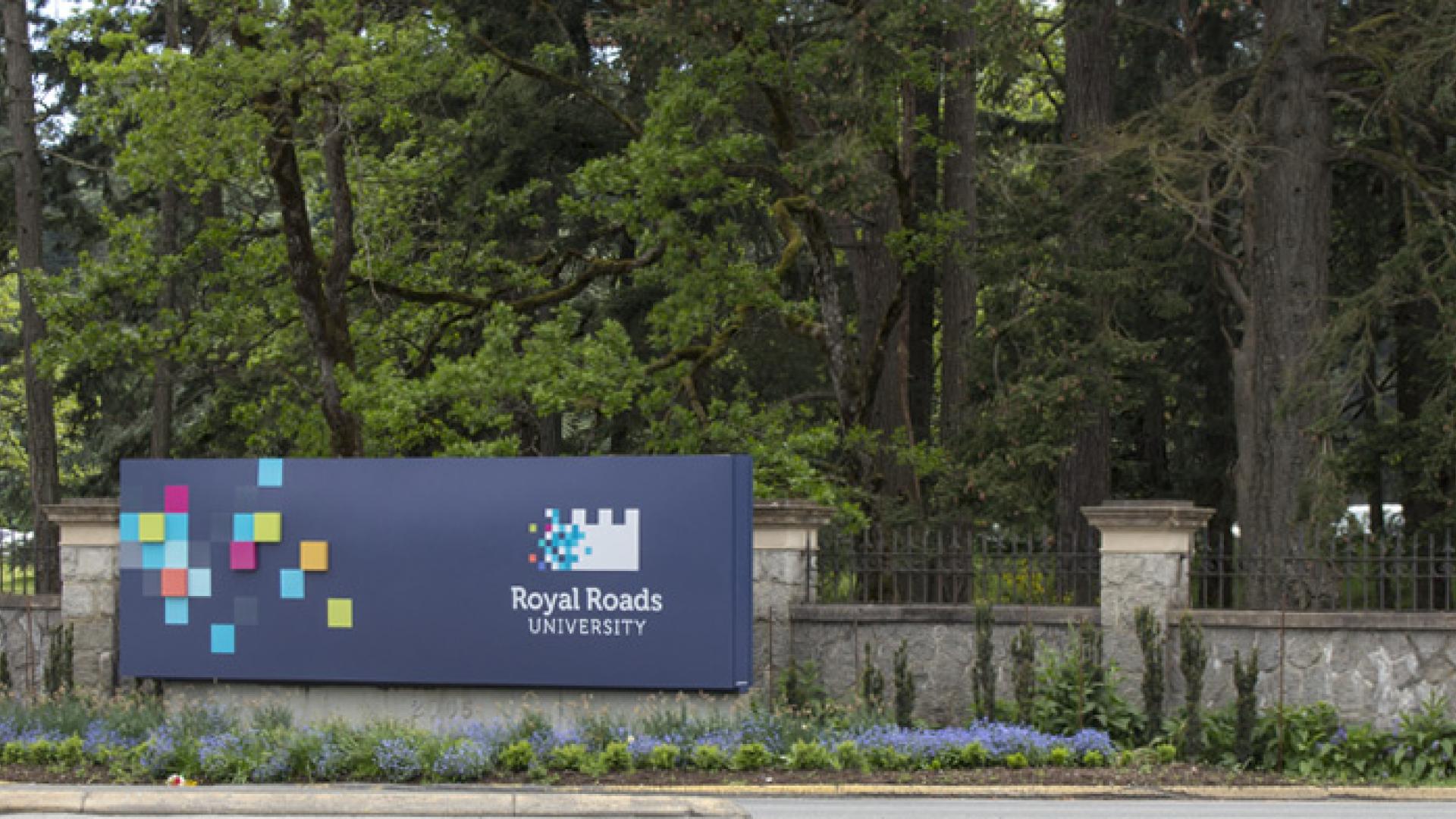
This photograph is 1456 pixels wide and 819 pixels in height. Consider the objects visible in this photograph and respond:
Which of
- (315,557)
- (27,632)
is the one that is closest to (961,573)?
(315,557)

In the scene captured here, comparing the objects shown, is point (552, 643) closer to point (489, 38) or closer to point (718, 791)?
point (718, 791)

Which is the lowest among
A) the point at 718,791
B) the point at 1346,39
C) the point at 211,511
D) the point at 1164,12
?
the point at 718,791

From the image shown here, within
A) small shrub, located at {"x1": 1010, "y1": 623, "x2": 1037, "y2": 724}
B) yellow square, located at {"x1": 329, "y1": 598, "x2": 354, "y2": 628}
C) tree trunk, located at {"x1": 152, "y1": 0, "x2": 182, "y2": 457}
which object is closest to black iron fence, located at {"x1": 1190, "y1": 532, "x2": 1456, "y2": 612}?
small shrub, located at {"x1": 1010, "y1": 623, "x2": 1037, "y2": 724}

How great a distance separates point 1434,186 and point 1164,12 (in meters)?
7.66

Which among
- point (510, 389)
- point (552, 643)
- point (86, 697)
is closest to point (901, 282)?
point (510, 389)

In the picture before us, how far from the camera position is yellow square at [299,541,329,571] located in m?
16.0

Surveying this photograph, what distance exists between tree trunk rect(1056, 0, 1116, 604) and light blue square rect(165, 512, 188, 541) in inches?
423

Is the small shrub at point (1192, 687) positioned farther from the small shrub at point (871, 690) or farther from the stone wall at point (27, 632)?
the stone wall at point (27, 632)

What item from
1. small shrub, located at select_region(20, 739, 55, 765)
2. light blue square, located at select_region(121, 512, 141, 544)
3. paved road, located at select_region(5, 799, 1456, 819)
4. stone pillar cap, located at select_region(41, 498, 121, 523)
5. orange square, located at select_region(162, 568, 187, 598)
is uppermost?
stone pillar cap, located at select_region(41, 498, 121, 523)

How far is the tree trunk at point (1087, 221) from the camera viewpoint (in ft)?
73.5

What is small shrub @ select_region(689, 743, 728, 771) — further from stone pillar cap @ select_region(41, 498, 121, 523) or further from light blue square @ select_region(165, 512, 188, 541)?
stone pillar cap @ select_region(41, 498, 121, 523)

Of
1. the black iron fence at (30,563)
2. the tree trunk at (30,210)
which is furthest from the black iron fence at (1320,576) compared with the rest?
the tree trunk at (30,210)

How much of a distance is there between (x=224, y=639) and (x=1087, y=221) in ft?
38.6

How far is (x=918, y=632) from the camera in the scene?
16.4 metres
